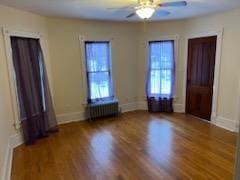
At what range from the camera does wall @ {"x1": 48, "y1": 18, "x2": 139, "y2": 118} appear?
14.8 ft

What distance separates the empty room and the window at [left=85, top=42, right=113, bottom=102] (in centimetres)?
3

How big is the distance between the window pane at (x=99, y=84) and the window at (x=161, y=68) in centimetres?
122

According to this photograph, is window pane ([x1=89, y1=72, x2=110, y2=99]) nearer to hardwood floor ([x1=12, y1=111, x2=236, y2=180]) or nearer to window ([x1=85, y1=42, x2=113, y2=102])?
window ([x1=85, y1=42, x2=113, y2=102])

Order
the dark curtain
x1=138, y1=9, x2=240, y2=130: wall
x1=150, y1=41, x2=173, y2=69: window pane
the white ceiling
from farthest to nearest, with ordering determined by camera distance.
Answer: x1=150, y1=41, x2=173, y2=69: window pane, x1=138, y1=9, x2=240, y2=130: wall, the dark curtain, the white ceiling

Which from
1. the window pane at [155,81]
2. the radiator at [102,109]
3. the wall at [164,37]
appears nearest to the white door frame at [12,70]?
the radiator at [102,109]

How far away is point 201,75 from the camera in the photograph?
475cm

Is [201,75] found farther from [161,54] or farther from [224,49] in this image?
[161,54]

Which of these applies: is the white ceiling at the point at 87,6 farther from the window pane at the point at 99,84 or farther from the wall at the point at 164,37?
the window pane at the point at 99,84

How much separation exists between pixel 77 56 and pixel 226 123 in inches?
147

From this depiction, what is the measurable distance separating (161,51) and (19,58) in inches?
136

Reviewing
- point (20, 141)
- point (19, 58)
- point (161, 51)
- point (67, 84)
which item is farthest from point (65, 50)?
point (161, 51)

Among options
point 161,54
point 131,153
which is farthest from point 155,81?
point 131,153

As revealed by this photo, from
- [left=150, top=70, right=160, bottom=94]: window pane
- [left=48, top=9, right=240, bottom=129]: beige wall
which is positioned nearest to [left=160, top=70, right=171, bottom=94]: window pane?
[left=150, top=70, right=160, bottom=94]: window pane

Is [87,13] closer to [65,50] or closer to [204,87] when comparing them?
[65,50]
